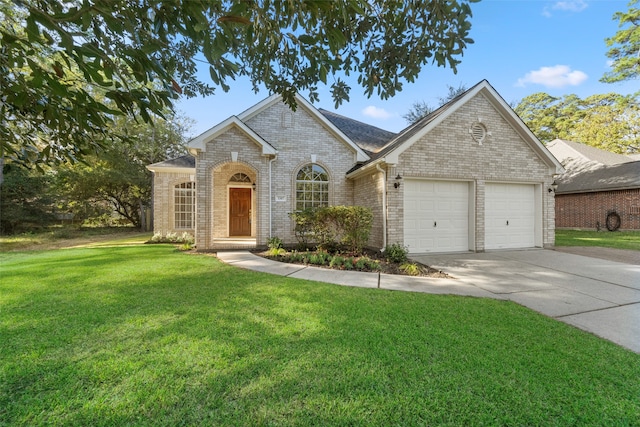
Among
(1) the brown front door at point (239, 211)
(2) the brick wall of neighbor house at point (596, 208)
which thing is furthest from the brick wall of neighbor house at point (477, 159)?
(2) the brick wall of neighbor house at point (596, 208)

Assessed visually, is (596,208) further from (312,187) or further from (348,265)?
(348,265)

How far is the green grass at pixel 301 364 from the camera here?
193 centimetres

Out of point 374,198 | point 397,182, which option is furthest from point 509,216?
Result: point 374,198

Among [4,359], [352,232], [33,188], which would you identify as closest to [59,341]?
[4,359]

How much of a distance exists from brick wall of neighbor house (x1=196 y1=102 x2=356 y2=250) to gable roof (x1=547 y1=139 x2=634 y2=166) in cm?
2013

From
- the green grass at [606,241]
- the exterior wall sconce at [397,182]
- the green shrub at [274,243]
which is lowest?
the green grass at [606,241]

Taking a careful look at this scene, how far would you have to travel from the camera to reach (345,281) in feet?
17.7

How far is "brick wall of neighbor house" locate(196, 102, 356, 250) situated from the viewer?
9.28 metres

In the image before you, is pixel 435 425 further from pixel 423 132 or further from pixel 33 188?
pixel 33 188

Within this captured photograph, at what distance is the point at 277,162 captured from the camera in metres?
10.2

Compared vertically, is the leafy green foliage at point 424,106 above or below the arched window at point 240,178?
above

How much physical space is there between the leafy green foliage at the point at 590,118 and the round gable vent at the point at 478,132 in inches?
984

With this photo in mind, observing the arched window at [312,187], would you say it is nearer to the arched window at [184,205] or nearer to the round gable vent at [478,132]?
the round gable vent at [478,132]

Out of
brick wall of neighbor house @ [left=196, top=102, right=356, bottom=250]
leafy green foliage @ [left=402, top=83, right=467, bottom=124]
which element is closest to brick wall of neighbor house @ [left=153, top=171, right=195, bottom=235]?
brick wall of neighbor house @ [left=196, top=102, right=356, bottom=250]
